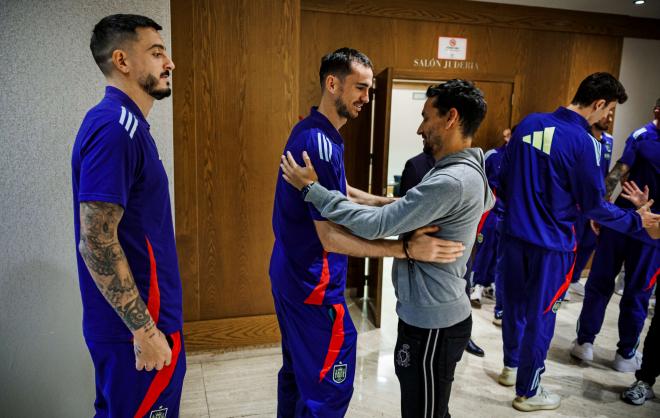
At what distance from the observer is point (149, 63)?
1352 millimetres

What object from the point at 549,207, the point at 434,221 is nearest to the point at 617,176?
the point at 549,207

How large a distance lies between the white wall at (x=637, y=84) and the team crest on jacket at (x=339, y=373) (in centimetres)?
467

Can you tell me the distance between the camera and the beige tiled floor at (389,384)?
7.95 feet

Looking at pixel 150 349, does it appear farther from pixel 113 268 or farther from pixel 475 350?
pixel 475 350

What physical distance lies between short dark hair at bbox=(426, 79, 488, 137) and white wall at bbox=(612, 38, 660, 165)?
14.2 feet

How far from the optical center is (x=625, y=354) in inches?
116

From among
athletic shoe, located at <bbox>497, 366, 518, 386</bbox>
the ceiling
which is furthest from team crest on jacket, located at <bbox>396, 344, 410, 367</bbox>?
the ceiling

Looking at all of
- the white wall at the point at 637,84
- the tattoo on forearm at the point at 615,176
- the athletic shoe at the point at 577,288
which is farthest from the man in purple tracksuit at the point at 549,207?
the white wall at the point at 637,84

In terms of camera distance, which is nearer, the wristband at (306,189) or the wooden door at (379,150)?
the wristband at (306,189)

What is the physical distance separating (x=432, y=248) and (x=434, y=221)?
101mm

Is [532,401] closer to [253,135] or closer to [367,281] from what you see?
[367,281]

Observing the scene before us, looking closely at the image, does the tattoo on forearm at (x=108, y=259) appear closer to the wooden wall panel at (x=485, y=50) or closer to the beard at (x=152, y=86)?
the beard at (x=152, y=86)

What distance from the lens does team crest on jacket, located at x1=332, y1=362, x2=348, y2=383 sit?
64.6 inches

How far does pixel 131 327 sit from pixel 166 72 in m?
0.80
